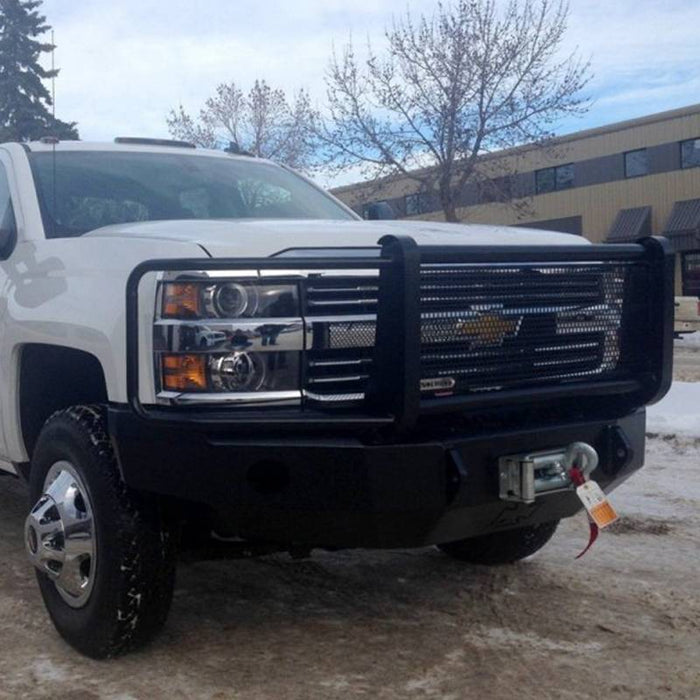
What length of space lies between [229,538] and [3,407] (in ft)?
4.10

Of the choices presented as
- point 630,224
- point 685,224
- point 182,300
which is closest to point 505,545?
point 182,300

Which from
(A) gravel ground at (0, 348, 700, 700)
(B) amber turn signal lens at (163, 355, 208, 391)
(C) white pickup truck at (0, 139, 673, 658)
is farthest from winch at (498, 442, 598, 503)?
(B) amber turn signal lens at (163, 355, 208, 391)

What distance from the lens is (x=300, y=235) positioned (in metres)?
3.51

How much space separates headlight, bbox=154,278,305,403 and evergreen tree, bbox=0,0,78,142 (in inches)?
1113

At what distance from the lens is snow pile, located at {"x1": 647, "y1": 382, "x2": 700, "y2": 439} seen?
27.9 ft

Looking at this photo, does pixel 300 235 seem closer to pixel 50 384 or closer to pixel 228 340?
pixel 228 340

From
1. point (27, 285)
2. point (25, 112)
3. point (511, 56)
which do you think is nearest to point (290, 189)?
point (27, 285)

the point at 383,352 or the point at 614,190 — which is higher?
the point at 614,190

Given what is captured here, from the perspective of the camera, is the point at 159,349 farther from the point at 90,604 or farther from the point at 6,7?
the point at 6,7

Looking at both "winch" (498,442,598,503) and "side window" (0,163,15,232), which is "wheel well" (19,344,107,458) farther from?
"winch" (498,442,598,503)

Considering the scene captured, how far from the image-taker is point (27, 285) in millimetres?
4180

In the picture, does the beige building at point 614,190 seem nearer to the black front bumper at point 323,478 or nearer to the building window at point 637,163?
the building window at point 637,163

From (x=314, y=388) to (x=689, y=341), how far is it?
75.7 ft

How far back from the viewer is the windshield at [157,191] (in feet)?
15.1
